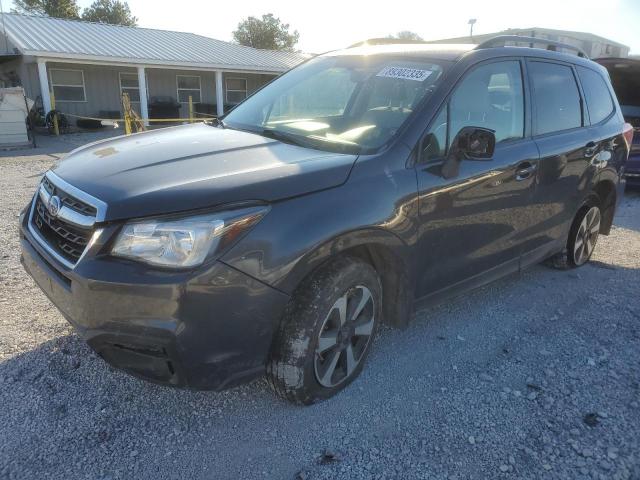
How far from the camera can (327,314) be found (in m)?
2.58

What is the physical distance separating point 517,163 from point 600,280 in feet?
6.76

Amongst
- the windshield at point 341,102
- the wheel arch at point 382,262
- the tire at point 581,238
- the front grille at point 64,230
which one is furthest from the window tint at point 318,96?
the tire at point 581,238

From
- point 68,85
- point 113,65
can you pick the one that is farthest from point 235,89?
point 68,85

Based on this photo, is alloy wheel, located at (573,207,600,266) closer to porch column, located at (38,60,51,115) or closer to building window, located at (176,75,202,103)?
porch column, located at (38,60,51,115)

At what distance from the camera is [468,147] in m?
2.91

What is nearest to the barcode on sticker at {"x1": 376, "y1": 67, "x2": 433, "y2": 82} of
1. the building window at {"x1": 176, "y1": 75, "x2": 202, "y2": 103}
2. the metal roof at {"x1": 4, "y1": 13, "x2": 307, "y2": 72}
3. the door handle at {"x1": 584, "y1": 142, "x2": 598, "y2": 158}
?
the door handle at {"x1": 584, "y1": 142, "x2": 598, "y2": 158}

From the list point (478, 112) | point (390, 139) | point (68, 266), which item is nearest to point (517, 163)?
point (478, 112)

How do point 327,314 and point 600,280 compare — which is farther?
point 600,280

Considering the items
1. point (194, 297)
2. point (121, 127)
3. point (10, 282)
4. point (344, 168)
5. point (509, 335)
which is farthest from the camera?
point (121, 127)

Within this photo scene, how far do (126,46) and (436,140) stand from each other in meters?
20.8

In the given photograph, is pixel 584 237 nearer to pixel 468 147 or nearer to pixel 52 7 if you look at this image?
pixel 468 147

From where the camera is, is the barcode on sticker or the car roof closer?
the barcode on sticker

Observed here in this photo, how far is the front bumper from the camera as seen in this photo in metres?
2.09

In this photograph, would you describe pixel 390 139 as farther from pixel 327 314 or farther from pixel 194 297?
pixel 194 297
